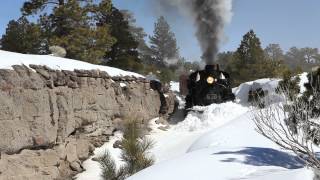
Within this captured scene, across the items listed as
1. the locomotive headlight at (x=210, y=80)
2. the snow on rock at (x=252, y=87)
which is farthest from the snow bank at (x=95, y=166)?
the snow on rock at (x=252, y=87)

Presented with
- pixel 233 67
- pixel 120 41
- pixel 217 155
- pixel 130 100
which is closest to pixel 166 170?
pixel 217 155

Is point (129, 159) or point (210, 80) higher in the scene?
point (210, 80)

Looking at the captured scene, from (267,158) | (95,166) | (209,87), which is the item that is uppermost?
(209,87)

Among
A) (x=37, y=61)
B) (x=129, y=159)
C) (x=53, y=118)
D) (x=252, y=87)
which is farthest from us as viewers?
(x=252, y=87)

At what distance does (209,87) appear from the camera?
76.4 ft

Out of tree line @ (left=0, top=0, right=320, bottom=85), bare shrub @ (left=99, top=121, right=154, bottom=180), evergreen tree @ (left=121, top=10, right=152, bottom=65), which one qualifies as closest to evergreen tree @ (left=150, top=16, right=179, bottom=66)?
evergreen tree @ (left=121, top=10, right=152, bottom=65)

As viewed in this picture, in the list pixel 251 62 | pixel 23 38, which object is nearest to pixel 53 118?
pixel 23 38

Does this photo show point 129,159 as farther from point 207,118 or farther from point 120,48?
point 120,48

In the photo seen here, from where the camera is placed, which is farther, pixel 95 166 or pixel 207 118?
pixel 207 118

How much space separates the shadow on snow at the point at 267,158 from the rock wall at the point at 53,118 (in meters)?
3.60

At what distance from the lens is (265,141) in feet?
47.6

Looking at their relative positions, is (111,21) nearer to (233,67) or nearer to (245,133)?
(233,67)

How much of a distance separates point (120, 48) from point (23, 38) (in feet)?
26.0

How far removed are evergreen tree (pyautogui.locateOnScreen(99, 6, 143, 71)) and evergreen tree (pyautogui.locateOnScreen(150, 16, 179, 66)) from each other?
121 feet
